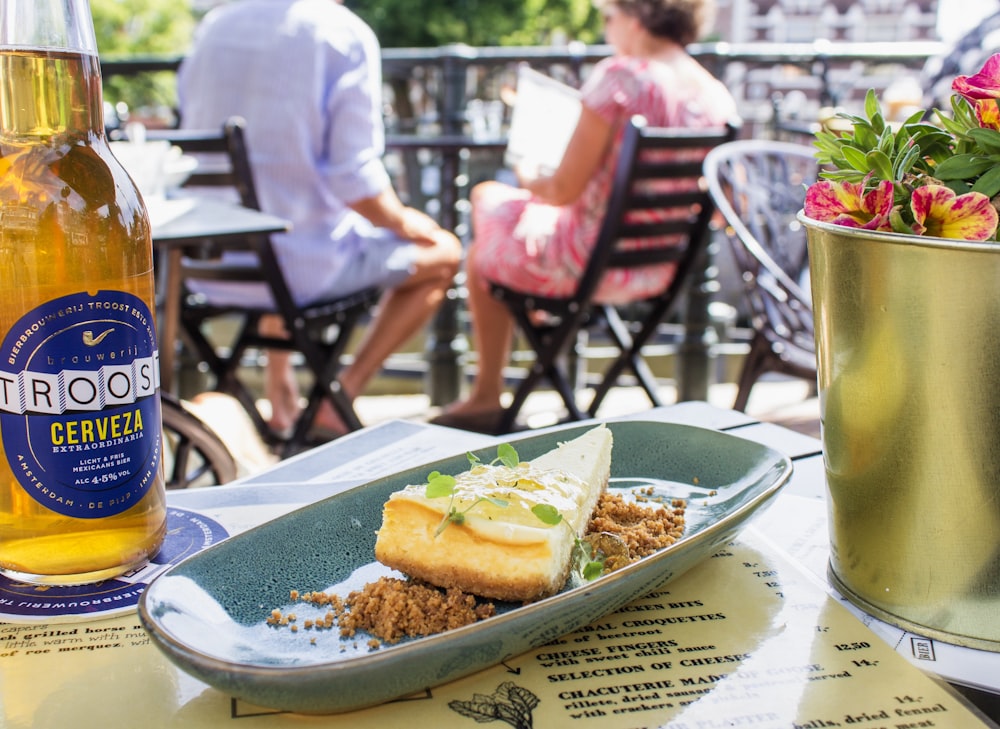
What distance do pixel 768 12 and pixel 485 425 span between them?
41270 millimetres

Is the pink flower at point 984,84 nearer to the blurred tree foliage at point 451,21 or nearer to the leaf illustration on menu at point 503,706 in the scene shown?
the leaf illustration on menu at point 503,706

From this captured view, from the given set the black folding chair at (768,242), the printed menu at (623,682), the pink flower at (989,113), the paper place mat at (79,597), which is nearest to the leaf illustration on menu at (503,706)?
the printed menu at (623,682)

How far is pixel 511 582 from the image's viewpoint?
0.64 metres

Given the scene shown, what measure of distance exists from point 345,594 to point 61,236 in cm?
34

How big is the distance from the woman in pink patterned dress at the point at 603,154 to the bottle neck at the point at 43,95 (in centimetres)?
245

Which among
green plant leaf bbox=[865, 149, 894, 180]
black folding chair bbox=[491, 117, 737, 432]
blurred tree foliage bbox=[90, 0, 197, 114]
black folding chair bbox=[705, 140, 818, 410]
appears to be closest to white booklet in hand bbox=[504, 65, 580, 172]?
black folding chair bbox=[491, 117, 737, 432]

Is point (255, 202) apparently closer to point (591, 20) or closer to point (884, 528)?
point (884, 528)

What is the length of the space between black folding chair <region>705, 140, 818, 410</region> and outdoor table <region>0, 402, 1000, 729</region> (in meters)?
1.54

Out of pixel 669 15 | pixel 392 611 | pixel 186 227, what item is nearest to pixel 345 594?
pixel 392 611

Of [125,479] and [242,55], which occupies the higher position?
[242,55]

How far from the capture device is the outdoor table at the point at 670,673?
0.57 m

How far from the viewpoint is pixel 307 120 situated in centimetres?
298

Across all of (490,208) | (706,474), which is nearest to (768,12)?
(490,208)

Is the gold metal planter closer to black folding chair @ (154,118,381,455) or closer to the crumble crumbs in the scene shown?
the crumble crumbs
